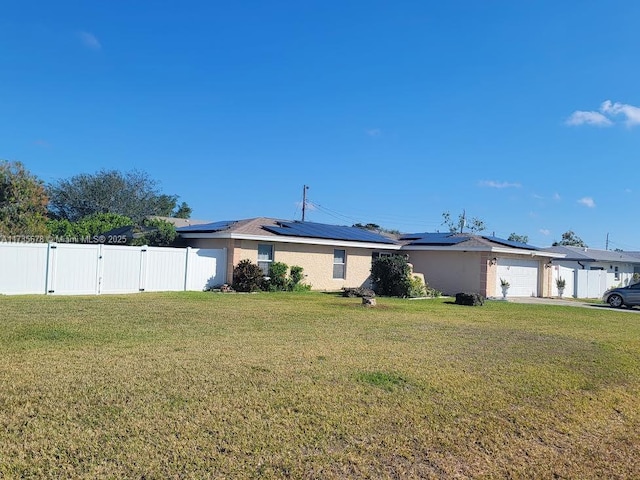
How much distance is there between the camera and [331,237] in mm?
25297

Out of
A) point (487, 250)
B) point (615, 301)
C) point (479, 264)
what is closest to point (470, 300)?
point (487, 250)

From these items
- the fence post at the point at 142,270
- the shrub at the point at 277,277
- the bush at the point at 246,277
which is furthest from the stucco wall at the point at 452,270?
the fence post at the point at 142,270

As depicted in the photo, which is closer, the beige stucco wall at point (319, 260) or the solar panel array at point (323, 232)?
the beige stucco wall at point (319, 260)

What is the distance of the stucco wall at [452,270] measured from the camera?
85.7 feet

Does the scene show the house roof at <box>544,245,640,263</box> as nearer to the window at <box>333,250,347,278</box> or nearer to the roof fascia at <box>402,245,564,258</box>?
the roof fascia at <box>402,245,564,258</box>

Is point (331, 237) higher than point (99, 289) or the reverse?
higher

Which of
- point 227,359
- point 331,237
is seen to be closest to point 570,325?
point 227,359

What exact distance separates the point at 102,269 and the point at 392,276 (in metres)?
12.6

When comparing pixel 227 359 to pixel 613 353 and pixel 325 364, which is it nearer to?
pixel 325 364

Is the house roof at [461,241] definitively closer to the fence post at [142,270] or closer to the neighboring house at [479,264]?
the neighboring house at [479,264]

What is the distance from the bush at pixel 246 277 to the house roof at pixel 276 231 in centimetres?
131

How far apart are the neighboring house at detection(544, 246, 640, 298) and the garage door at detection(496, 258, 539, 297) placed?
6.85ft

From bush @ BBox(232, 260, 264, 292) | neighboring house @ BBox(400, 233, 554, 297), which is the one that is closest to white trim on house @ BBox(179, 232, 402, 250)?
bush @ BBox(232, 260, 264, 292)

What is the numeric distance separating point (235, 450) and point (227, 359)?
11.1ft
